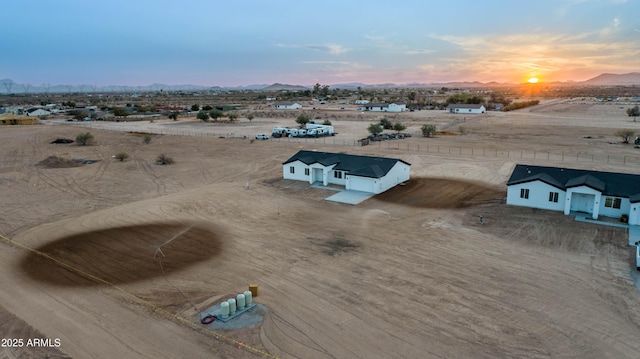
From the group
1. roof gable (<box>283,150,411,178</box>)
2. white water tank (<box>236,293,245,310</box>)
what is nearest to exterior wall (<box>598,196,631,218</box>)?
roof gable (<box>283,150,411,178</box>)

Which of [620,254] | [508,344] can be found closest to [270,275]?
[508,344]

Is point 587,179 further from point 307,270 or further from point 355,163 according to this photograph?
point 307,270

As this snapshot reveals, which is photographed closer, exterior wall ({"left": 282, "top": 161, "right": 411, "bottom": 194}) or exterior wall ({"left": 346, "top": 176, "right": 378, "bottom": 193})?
exterior wall ({"left": 346, "top": 176, "right": 378, "bottom": 193})

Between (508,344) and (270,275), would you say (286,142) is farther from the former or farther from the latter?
(508,344)

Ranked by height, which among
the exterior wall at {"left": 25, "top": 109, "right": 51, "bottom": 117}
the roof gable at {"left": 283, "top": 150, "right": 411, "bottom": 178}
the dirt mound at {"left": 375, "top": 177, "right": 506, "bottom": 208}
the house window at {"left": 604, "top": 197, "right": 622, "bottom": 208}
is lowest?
the dirt mound at {"left": 375, "top": 177, "right": 506, "bottom": 208}

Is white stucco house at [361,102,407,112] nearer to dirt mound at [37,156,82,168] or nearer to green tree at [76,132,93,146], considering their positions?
green tree at [76,132,93,146]

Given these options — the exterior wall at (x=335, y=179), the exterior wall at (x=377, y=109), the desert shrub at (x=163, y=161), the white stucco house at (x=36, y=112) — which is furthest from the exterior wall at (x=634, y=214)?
the white stucco house at (x=36, y=112)

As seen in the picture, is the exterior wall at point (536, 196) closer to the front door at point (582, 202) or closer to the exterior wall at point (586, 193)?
the exterior wall at point (586, 193)

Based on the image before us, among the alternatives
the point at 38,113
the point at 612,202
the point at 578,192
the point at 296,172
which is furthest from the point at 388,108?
the point at 38,113
